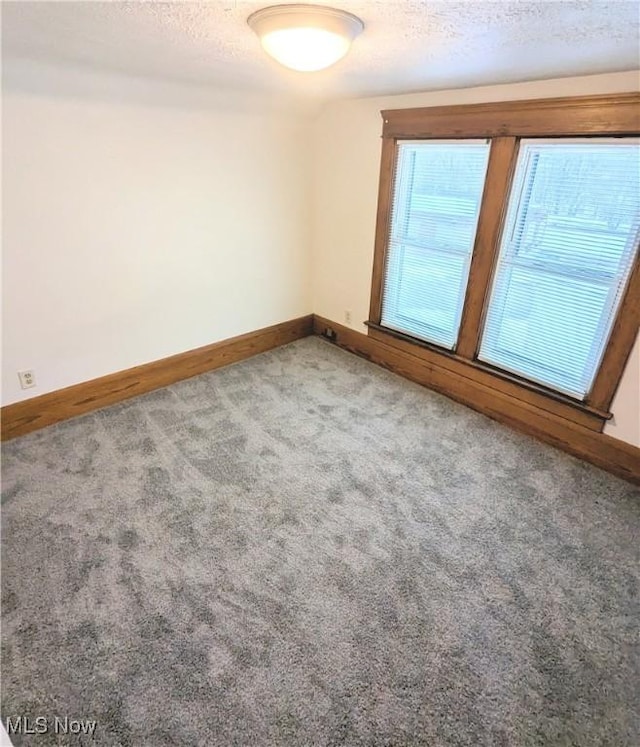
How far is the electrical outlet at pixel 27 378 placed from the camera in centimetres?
252

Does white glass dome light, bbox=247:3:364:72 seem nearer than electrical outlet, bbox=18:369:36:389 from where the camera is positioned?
Yes

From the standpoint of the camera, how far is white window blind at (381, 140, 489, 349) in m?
2.72

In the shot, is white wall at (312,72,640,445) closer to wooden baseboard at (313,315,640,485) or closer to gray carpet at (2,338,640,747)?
wooden baseboard at (313,315,640,485)

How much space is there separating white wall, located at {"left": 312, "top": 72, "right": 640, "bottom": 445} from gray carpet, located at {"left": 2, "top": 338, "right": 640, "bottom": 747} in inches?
39.4

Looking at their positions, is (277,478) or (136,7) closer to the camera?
(136,7)

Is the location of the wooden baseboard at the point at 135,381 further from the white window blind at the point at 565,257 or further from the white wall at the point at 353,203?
the white window blind at the point at 565,257

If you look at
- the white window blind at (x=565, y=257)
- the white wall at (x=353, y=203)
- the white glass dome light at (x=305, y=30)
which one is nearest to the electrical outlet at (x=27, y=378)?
the white glass dome light at (x=305, y=30)

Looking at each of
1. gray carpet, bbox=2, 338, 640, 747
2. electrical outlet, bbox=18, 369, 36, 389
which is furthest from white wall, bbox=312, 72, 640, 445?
electrical outlet, bbox=18, 369, 36, 389

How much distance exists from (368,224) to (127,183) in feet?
5.61

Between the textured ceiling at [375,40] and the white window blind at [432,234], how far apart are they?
19.5 inches

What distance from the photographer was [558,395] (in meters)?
2.59

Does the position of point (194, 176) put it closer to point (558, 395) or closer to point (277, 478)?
point (277, 478)

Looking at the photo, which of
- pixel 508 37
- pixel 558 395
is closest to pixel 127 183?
pixel 508 37

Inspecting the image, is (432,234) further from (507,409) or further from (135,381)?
(135,381)
